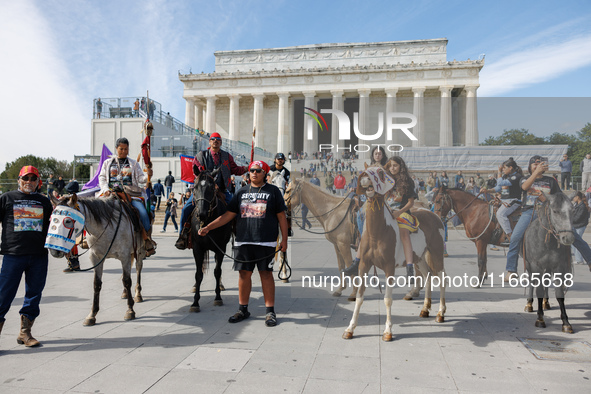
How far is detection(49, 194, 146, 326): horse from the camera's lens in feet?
18.6

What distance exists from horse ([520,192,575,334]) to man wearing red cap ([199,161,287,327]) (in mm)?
3880

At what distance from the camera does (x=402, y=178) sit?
5.94 m

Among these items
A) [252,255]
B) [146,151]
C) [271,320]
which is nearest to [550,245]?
[271,320]

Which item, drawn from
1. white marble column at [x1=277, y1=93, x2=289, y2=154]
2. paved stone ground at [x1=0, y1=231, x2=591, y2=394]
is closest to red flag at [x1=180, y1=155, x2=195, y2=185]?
paved stone ground at [x1=0, y1=231, x2=591, y2=394]

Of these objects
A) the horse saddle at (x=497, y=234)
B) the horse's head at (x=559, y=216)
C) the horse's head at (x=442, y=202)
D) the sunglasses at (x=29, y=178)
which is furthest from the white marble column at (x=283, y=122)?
the sunglasses at (x=29, y=178)

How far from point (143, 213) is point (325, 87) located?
51.0 m

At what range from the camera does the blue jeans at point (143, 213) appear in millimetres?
6711

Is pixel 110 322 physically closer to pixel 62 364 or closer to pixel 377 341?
pixel 62 364

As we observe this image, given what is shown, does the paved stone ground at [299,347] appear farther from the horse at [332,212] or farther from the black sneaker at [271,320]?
the horse at [332,212]

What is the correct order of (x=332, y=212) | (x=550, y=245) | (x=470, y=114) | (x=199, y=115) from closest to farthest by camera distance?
(x=550, y=245)
(x=332, y=212)
(x=470, y=114)
(x=199, y=115)

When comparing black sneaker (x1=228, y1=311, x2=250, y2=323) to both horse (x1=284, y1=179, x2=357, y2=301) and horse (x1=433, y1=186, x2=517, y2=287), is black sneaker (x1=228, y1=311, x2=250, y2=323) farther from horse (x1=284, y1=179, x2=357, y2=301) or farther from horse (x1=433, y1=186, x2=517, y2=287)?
horse (x1=433, y1=186, x2=517, y2=287)

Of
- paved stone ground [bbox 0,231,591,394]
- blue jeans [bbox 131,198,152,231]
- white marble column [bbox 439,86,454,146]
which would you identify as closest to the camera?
paved stone ground [bbox 0,231,591,394]

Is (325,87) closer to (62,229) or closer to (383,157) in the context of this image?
(383,157)

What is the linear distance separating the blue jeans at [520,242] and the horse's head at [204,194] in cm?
504
